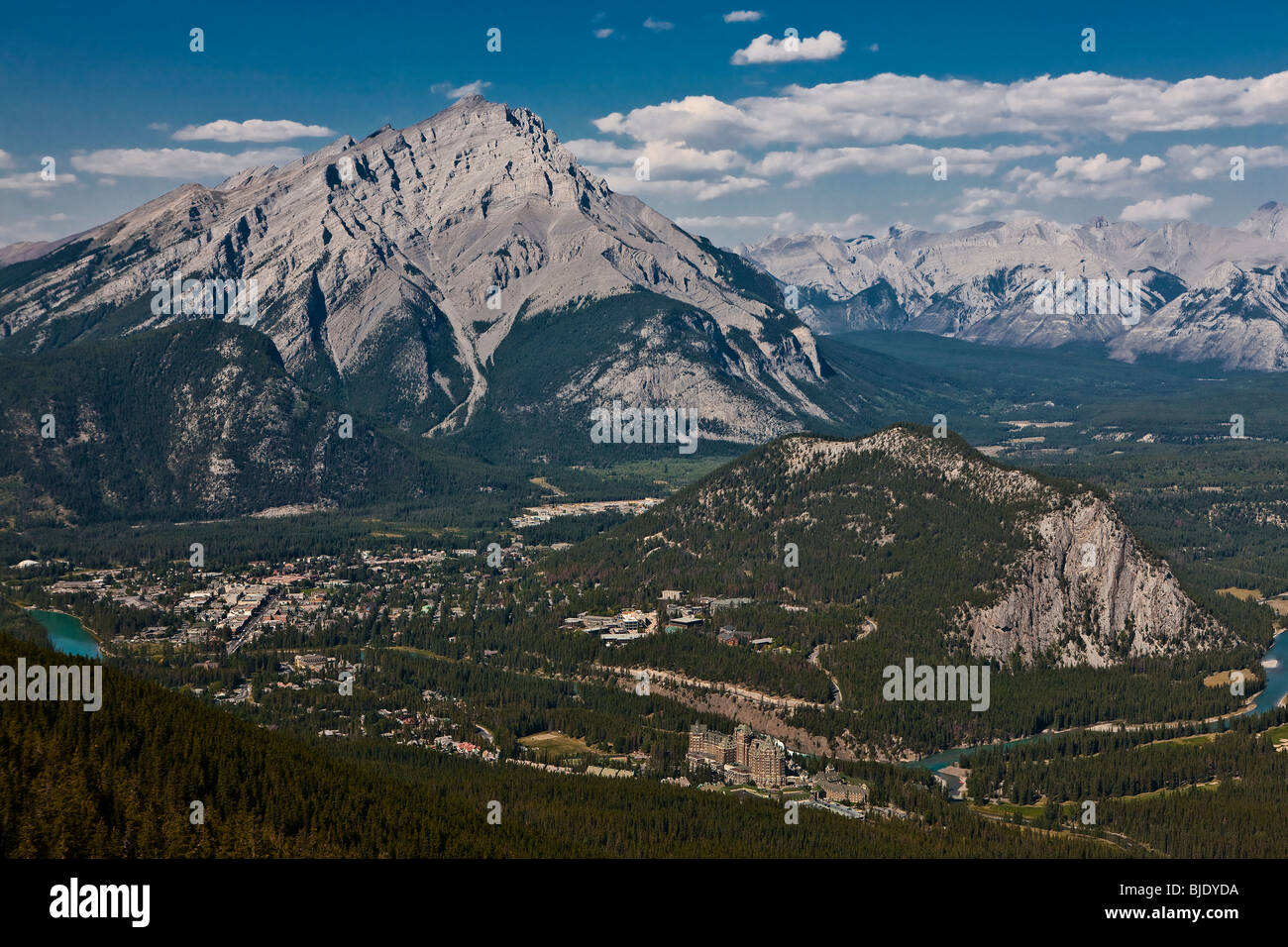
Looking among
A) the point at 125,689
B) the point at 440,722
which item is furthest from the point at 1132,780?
the point at 125,689

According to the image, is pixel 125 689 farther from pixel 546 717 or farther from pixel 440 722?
pixel 546 717

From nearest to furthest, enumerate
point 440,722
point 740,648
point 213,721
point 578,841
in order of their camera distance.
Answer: point 578,841
point 213,721
point 440,722
point 740,648

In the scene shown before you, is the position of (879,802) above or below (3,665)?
below
